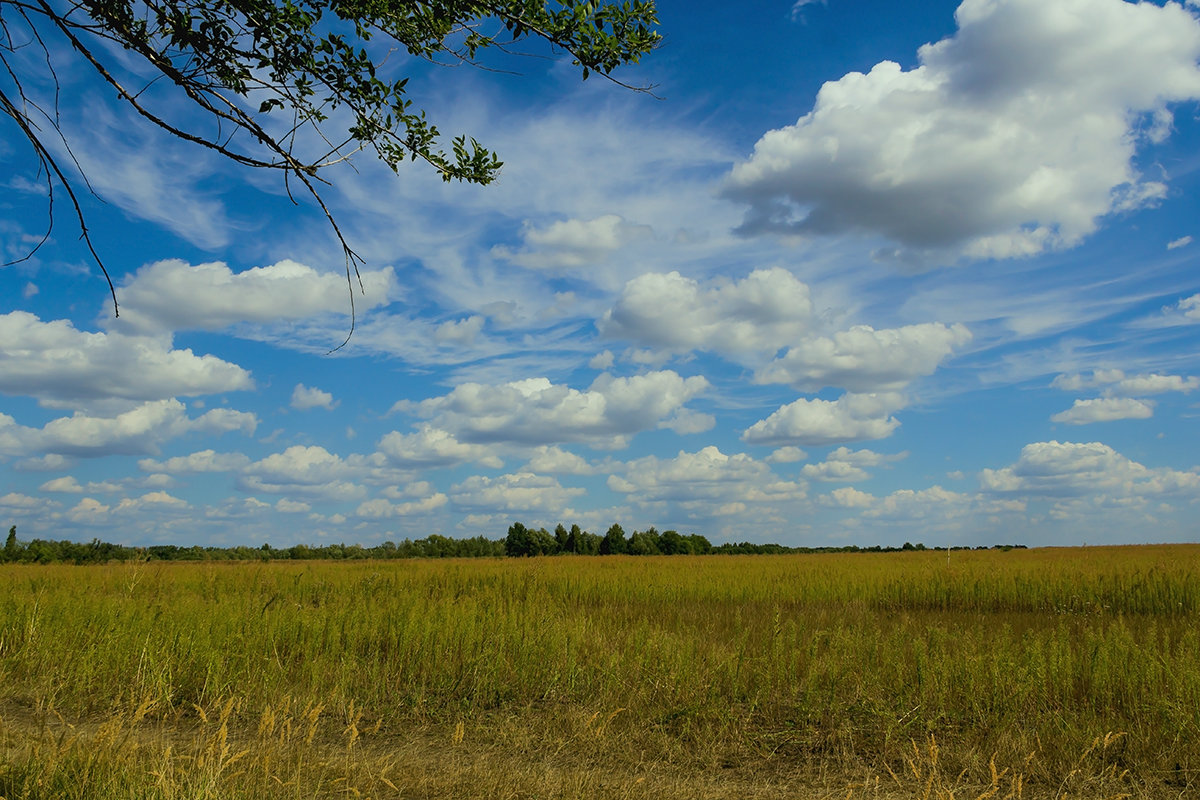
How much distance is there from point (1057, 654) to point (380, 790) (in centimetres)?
607

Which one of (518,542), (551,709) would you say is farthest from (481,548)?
(551,709)

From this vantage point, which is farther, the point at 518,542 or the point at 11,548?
the point at 518,542

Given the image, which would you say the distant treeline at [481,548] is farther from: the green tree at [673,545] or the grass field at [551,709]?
the grass field at [551,709]

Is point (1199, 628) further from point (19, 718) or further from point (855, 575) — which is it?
point (19, 718)

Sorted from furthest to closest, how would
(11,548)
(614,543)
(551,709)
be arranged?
(614,543) < (11,548) < (551,709)

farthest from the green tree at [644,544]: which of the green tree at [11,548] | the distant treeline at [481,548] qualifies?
the green tree at [11,548]

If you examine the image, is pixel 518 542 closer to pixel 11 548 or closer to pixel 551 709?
pixel 11 548

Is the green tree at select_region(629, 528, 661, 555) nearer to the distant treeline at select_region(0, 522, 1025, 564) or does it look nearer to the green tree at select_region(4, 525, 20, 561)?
the distant treeline at select_region(0, 522, 1025, 564)

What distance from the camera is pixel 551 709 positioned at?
5.82 m

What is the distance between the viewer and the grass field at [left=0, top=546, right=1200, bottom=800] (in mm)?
3814

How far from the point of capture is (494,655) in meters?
6.86

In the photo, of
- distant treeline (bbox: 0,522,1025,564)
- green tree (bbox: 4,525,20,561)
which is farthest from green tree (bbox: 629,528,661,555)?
green tree (bbox: 4,525,20,561)

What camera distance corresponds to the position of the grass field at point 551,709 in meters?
3.81

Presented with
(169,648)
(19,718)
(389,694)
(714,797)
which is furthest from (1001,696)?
(19,718)
